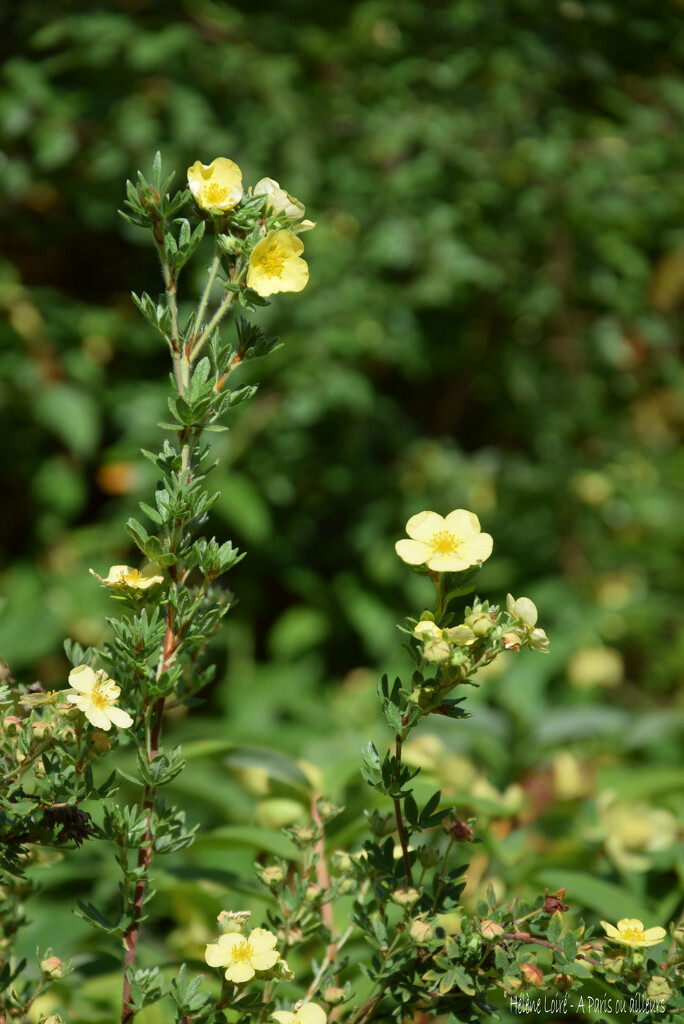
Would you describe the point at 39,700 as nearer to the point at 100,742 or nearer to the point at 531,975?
the point at 100,742

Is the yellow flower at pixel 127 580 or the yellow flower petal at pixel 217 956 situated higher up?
the yellow flower at pixel 127 580

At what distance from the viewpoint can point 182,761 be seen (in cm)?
61

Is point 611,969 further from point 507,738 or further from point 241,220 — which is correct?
point 507,738

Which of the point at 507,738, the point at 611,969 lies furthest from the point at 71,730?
the point at 507,738

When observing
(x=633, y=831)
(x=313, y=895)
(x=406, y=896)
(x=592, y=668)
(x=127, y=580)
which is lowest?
(x=592, y=668)

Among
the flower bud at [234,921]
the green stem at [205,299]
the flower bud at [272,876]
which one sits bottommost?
the flower bud at [272,876]

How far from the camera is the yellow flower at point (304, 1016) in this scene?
1.84 feet

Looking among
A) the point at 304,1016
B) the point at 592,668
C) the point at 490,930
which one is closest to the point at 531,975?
the point at 490,930

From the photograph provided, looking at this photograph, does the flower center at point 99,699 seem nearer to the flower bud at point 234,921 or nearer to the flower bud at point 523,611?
the flower bud at point 234,921

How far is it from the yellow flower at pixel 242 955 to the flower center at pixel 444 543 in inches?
10.8

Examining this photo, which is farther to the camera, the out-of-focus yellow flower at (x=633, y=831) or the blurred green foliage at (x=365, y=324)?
the blurred green foliage at (x=365, y=324)

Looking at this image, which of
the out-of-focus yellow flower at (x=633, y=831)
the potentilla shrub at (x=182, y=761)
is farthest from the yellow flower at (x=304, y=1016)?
the out-of-focus yellow flower at (x=633, y=831)

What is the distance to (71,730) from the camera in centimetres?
62

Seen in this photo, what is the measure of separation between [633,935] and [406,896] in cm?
16
